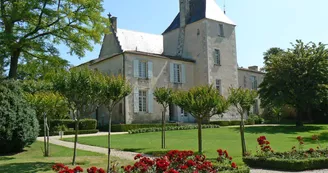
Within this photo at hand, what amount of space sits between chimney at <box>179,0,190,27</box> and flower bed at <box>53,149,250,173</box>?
78.4ft

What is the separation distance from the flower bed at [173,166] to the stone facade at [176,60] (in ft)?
58.0

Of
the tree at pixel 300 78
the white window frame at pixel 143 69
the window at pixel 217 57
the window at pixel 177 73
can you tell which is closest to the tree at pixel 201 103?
the tree at pixel 300 78

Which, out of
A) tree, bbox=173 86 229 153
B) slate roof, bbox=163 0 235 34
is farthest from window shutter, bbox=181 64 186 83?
tree, bbox=173 86 229 153

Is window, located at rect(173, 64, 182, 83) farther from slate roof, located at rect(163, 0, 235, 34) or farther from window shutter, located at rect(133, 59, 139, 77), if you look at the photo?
slate roof, located at rect(163, 0, 235, 34)

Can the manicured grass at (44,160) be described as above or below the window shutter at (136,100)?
below

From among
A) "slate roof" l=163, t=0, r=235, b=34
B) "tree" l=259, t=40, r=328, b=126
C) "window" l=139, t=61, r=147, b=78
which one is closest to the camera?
"tree" l=259, t=40, r=328, b=126

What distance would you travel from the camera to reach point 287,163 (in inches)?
330

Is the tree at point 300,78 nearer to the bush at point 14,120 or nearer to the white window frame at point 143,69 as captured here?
the white window frame at point 143,69

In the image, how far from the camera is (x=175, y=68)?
2788cm

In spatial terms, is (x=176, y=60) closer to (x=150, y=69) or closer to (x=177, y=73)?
(x=177, y=73)

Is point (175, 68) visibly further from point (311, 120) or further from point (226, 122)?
point (311, 120)

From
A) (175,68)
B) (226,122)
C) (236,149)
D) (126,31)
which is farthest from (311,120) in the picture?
(236,149)

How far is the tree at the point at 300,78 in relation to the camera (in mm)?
22172

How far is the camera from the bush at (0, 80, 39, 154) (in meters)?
11.8
